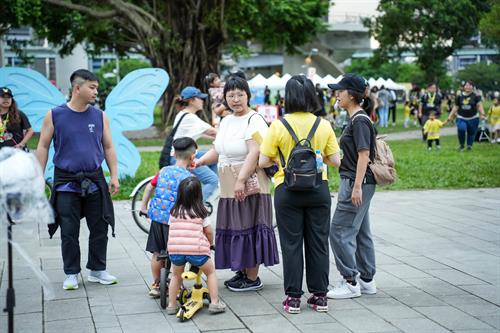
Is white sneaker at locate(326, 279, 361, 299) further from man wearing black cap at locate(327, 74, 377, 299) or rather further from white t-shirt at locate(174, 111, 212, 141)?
white t-shirt at locate(174, 111, 212, 141)

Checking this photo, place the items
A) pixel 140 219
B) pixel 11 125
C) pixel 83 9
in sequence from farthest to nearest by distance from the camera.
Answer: pixel 83 9, pixel 11 125, pixel 140 219

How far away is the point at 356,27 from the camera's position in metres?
85.4

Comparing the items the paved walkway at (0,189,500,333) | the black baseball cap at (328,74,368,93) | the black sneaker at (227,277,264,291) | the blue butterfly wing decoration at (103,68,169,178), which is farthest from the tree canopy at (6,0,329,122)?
the black baseball cap at (328,74,368,93)

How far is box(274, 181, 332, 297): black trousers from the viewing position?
5.65 meters

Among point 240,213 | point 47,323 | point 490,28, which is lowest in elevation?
point 47,323

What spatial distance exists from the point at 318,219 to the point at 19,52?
101ft

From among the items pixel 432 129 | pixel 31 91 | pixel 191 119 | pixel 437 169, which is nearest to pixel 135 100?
pixel 31 91

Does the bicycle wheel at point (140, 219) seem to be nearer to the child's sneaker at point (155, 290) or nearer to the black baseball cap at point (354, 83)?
the child's sneaker at point (155, 290)

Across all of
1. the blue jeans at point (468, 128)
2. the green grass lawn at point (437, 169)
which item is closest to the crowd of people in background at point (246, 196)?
the green grass lawn at point (437, 169)

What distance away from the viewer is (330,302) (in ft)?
19.8

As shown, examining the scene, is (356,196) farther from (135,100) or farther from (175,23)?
(175,23)

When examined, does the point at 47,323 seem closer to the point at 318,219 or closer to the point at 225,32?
the point at 318,219

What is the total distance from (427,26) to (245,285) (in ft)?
144

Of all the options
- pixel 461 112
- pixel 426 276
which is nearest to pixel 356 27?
pixel 461 112
